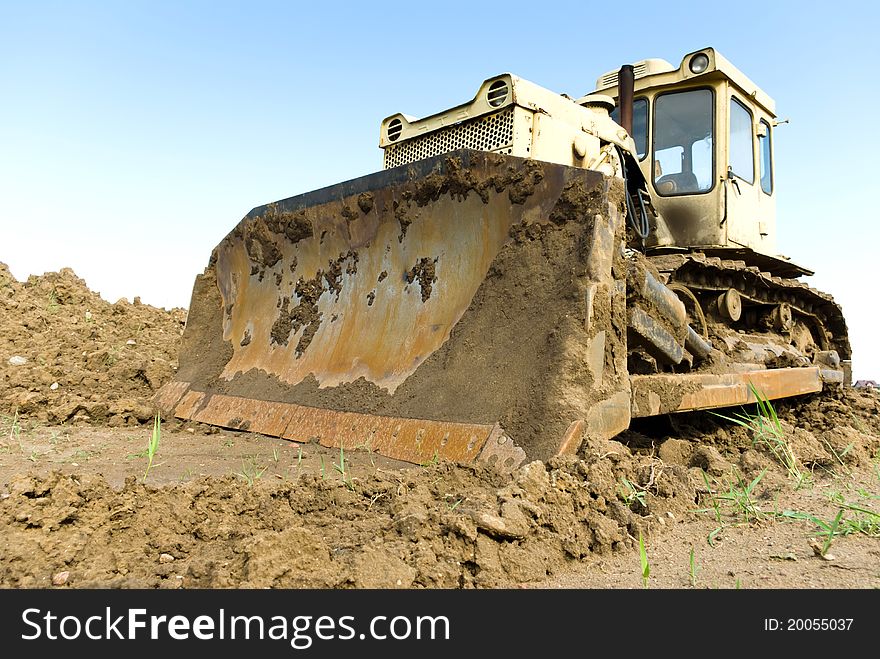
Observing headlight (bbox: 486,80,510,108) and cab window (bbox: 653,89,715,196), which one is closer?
headlight (bbox: 486,80,510,108)

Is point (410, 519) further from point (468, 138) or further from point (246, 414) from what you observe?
point (468, 138)

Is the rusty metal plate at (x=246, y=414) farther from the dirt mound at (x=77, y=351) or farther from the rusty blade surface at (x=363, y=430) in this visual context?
the dirt mound at (x=77, y=351)

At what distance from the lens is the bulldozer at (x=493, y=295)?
2.82m

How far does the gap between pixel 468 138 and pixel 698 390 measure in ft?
5.84

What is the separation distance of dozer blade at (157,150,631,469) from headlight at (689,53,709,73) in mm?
3197

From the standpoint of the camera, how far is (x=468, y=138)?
12.8 feet

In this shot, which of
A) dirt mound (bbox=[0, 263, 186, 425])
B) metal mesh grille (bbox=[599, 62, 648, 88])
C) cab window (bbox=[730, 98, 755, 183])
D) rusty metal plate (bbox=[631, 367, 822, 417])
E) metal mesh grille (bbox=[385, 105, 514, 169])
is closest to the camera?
rusty metal plate (bbox=[631, 367, 822, 417])

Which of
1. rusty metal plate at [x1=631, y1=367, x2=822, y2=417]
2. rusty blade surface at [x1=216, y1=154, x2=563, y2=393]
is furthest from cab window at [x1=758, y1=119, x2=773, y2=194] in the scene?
rusty blade surface at [x1=216, y1=154, x2=563, y2=393]

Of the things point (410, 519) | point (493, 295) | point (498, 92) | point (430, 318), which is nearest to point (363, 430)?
point (430, 318)

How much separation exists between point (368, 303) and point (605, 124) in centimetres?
194

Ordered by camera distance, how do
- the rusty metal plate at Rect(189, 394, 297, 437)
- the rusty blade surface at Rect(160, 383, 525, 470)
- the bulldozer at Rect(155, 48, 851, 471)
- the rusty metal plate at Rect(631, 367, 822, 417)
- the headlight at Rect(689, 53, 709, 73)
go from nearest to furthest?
the rusty blade surface at Rect(160, 383, 525, 470) < the bulldozer at Rect(155, 48, 851, 471) < the rusty metal plate at Rect(631, 367, 822, 417) < the rusty metal plate at Rect(189, 394, 297, 437) < the headlight at Rect(689, 53, 709, 73)

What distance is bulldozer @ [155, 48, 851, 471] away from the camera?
9.24ft

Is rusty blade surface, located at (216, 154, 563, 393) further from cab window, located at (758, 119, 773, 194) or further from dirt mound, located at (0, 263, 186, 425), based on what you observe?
cab window, located at (758, 119, 773, 194)

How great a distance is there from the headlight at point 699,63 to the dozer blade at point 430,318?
3197mm
